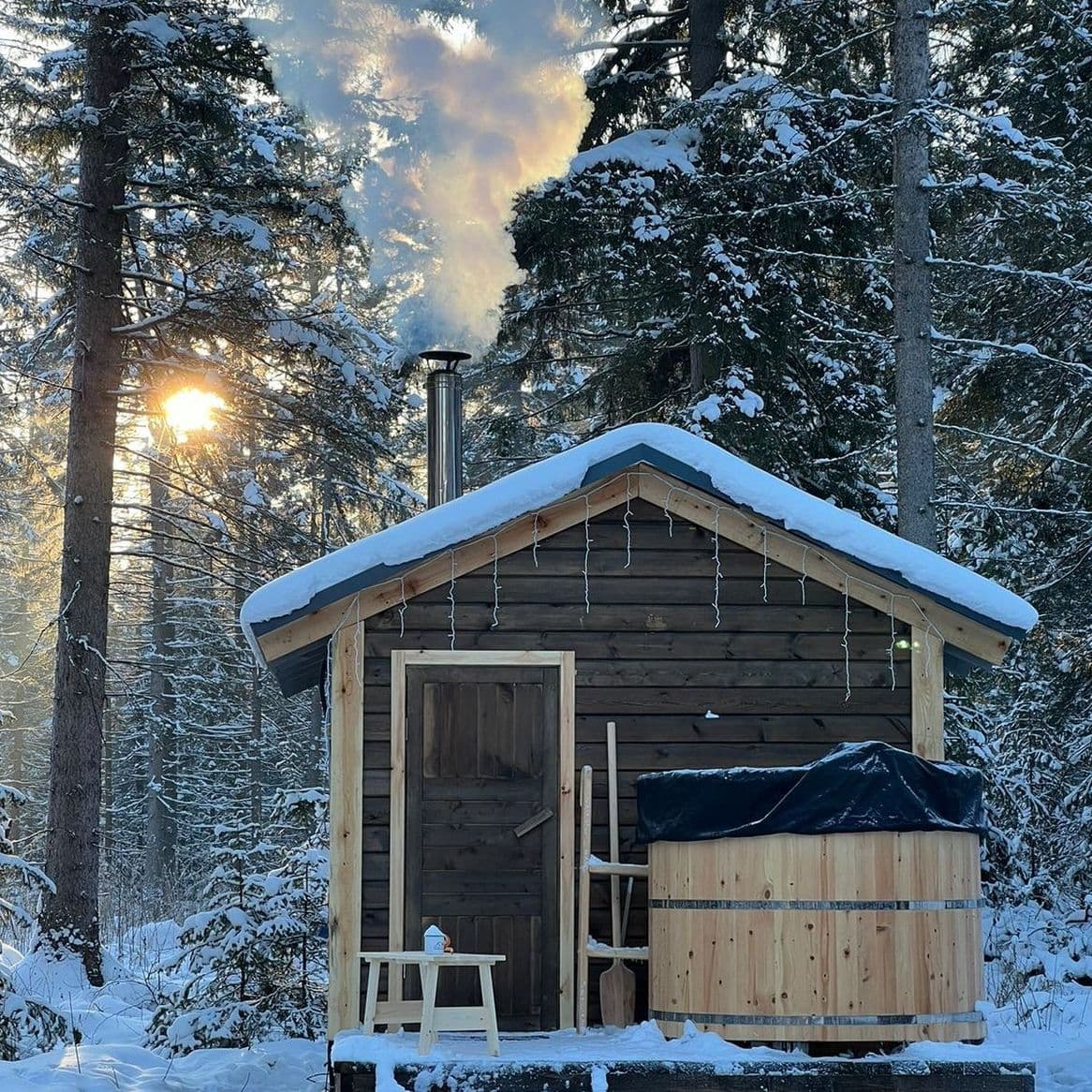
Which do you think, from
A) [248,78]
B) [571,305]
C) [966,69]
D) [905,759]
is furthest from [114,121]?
[905,759]

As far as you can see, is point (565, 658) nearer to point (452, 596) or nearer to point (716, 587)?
point (452, 596)

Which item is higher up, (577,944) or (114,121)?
(114,121)

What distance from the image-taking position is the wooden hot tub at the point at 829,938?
725cm

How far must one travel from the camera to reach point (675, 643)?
8977 mm

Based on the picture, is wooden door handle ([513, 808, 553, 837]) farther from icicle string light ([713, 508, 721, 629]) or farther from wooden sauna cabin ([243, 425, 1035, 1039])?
icicle string light ([713, 508, 721, 629])

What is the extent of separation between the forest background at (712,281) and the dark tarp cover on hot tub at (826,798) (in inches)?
219

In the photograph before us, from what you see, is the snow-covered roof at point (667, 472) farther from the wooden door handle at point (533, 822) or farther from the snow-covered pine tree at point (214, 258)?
the snow-covered pine tree at point (214, 258)

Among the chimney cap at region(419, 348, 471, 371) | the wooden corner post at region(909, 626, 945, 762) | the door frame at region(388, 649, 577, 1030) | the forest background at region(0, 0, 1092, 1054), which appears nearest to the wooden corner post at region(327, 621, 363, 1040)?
the door frame at region(388, 649, 577, 1030)

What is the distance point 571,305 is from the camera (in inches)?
666

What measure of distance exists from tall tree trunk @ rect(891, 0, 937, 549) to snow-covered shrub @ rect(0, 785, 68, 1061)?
27.0 ft

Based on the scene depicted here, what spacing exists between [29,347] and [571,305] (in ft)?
20.6

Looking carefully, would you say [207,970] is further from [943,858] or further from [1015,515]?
[1015,515]

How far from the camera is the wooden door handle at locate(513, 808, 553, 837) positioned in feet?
28.2

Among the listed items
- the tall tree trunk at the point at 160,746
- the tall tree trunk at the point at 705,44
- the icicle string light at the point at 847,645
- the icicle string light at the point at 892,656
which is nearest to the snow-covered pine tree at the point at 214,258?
the tall tree trunk at the point at 705,44
